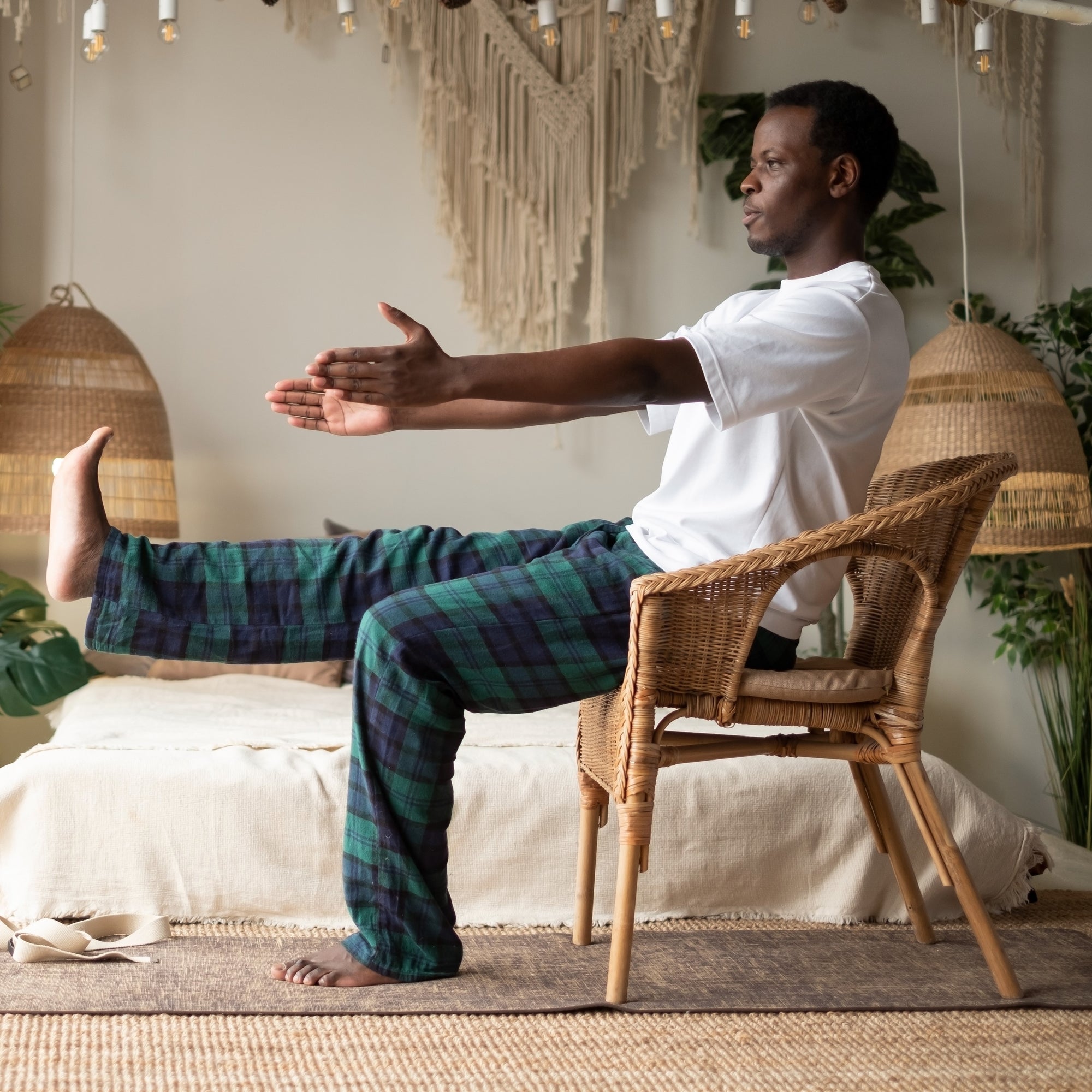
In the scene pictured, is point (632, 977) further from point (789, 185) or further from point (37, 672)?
point (37, 672)

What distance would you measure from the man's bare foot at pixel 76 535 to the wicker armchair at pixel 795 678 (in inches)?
26.5

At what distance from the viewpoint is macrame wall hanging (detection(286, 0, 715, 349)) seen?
3.43 metres

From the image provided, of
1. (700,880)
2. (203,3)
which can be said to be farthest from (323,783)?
(203,3)

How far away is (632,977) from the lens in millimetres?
1714

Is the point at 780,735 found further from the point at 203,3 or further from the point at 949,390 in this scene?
the point at 203,3

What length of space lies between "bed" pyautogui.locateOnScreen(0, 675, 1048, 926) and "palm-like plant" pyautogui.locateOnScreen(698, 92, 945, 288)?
1.73 meters

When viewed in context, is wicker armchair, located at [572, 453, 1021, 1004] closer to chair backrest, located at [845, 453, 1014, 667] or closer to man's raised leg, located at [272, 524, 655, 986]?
chair backrest, located at [845, 453, 1014, 667]

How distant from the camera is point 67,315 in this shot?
2.99 m

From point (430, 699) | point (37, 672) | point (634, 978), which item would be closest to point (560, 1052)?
point (634, 978)

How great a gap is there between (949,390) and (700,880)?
1542 millimetres

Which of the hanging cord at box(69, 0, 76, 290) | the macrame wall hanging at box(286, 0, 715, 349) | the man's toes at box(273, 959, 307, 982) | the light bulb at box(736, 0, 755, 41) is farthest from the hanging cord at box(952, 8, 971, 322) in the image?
the man's toes at box(273, 959, 307, 982)

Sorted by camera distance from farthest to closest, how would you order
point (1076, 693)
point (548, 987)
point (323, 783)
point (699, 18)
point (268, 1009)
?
1. point (699, 18)
2. point (1076, 693)
3. point (323, 783)
4. point (548, 987)
5. point (268, 1009)

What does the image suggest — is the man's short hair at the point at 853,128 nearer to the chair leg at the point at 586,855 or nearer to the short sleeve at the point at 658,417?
the short sleeve at the point at 658,417

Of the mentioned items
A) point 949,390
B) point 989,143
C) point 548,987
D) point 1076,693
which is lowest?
point 548,987
